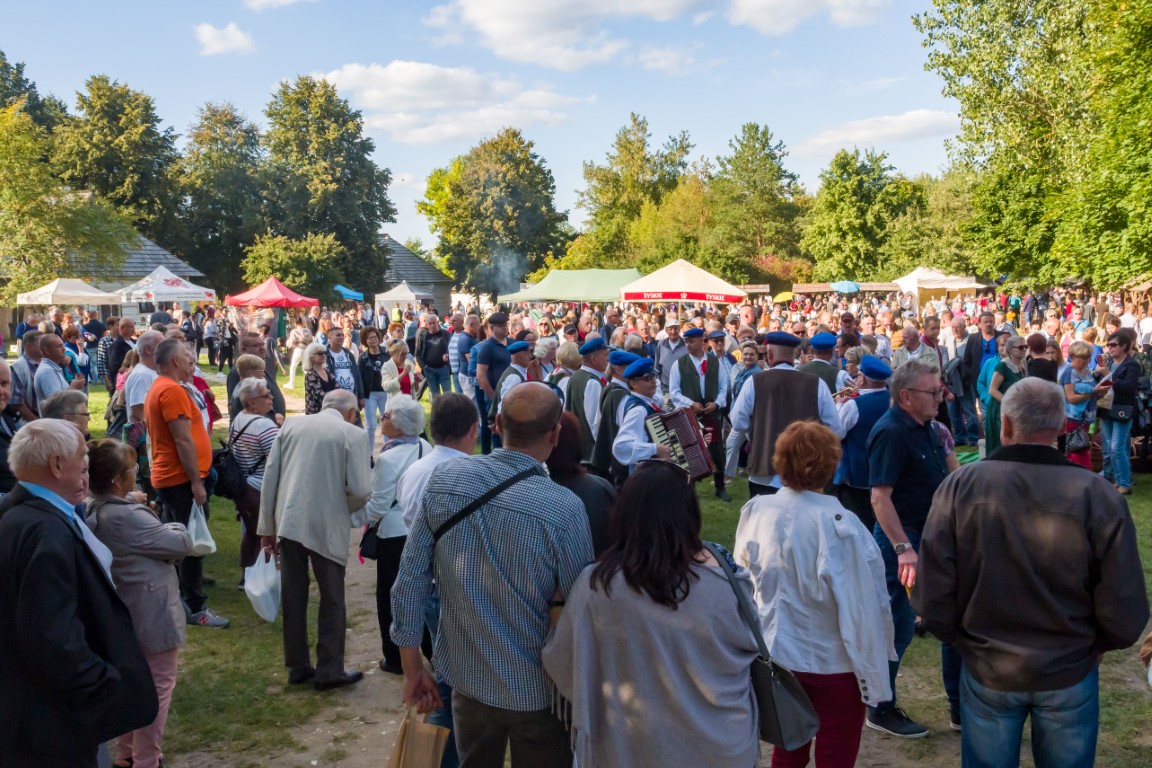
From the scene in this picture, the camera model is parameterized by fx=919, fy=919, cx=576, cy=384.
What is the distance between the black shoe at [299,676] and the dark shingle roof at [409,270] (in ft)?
193

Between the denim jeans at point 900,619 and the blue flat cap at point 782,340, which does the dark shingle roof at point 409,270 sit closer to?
the blue flat cap at point 782,340

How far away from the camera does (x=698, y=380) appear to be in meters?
9.73

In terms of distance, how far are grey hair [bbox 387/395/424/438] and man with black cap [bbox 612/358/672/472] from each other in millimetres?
1385

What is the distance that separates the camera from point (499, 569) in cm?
279

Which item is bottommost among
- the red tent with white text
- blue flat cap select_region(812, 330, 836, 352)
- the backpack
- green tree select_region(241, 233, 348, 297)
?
the backpack

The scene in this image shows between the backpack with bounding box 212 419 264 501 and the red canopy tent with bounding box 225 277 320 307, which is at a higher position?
the red canopy tent with bounding box 225 277 320 307

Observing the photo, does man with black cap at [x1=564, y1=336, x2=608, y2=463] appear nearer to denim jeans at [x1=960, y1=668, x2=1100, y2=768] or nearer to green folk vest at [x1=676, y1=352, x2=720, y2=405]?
green folk vest at [x1=676, y1=352, x2=720, y2=405]

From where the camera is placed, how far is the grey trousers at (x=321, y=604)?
5.22 m

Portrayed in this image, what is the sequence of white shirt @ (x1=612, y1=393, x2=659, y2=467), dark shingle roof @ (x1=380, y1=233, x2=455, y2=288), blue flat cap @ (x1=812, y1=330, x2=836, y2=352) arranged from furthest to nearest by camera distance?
1. dark shingle roof @ (x1=380, y1=233, x2=455, y2=288)
2. blue flat cap @ (x1=812, y1=330, x2=836, y2=352)
3. white shirt @ (x1=612, y1=393, x2=659, y2=467)

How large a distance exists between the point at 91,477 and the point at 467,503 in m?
2.32

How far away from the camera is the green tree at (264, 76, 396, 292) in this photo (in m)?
49.8

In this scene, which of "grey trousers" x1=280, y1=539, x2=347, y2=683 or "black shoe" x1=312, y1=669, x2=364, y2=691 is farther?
"black shoe" x1=312, y1=669, x2=364, y2=691

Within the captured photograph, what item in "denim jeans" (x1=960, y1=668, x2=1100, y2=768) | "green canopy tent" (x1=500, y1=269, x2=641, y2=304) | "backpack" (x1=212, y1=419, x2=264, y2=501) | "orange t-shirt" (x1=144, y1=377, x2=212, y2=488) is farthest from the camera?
"green canopy tent" (x1=500, y1=269, x2=641, y2=304)

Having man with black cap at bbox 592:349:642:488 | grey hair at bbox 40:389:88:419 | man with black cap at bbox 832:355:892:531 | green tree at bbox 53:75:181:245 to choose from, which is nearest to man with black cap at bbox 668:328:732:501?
man with black cap at bbox 592:349:642:488
